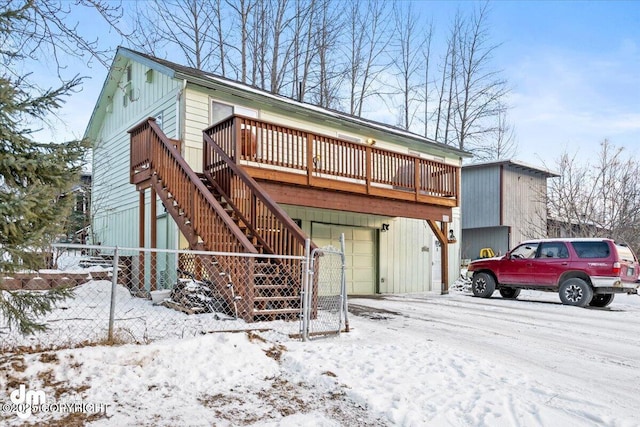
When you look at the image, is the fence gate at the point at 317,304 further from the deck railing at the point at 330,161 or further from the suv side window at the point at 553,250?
the suv side window at the point at 553,250

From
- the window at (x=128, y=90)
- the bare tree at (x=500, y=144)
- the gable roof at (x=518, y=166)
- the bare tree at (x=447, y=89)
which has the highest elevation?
the bare tree at (x=447, y=89)

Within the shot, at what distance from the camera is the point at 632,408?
13.7ft

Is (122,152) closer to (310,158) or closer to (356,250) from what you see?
(310,158)

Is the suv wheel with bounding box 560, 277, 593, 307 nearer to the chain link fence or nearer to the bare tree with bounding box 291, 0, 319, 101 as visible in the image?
the chain link fence

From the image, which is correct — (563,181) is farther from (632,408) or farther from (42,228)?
(42,228)

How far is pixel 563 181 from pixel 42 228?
21.6m

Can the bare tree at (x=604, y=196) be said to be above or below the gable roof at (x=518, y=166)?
below

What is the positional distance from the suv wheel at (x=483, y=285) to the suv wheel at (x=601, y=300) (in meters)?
2.30

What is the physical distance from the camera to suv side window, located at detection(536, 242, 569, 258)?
11.4 metres

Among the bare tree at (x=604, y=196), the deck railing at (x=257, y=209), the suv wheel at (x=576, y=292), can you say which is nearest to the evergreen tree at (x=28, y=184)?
the deck railing at (x=257, y=209)

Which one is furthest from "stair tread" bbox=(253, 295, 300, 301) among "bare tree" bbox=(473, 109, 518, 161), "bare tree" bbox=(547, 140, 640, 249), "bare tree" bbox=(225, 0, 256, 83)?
"bare tree" bbox=(473, 109, 518, 161)

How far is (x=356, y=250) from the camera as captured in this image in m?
13.7

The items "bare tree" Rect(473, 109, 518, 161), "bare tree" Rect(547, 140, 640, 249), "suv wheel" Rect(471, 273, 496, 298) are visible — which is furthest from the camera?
"bare tree" Rect(473, 109, 518, 161)

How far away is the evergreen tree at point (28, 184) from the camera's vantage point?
338 centimetres
